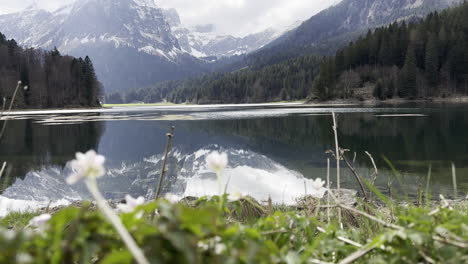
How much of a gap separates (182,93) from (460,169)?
552 ft

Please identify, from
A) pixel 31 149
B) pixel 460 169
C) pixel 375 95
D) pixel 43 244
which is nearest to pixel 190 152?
pixel 31 149

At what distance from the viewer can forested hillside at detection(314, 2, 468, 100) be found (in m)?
72.6

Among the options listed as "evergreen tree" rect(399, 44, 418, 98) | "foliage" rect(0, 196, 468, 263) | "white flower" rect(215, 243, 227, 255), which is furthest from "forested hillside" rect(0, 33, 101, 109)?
"evergreen tree" rect(399, 44, 418, 98)

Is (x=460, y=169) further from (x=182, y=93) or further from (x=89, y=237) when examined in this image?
(x=182, y=93)

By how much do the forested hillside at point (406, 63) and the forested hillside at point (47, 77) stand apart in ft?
197

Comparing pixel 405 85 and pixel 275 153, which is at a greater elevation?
pixel 405 85

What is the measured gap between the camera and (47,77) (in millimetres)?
75938

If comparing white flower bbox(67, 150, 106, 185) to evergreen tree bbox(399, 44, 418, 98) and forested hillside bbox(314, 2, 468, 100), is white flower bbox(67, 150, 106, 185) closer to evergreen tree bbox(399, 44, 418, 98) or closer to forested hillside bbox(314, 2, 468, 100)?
forested hillside bbox(314, 2, 468, 100)

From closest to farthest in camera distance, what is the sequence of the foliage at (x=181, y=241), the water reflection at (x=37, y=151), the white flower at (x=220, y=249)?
the foliage at (x=181, y=241)
the white flower at (x=220, y=249)
the water reflection at (x=37, y=151)

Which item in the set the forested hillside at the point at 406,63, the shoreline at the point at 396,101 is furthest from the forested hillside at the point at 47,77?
the shoreline at the point at 396,101

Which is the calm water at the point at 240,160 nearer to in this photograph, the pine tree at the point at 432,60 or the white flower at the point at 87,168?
the white flower at the point at 87,168

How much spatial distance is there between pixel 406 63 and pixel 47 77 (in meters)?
86.4

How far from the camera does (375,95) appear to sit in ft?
238

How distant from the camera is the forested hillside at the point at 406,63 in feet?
238
